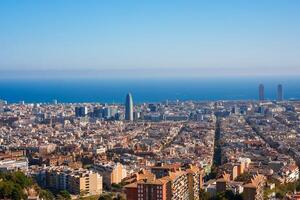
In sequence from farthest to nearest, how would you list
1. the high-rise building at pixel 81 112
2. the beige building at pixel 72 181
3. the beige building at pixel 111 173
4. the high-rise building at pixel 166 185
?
1. the high-rise building at pixel 81 112
2. the beige building at pixel 111 173
3. the beige building at pixel 72 181
4. the high-rise building at pixel 166 185

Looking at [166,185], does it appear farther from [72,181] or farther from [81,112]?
[81,112]

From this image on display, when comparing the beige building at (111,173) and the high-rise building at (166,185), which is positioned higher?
the high-rise building at (166,185)

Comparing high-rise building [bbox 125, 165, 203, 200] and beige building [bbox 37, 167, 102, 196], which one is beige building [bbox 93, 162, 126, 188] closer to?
beige building [bbox 37, 167, 102, 196]

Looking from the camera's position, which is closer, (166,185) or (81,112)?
(166,185)

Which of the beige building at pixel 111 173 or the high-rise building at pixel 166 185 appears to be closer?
the high-rise building at pixel 166 185

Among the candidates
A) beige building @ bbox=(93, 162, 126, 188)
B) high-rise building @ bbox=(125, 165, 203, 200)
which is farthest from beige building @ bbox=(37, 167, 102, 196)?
high-rise building @ bbox=(125, 165, 203, 200)

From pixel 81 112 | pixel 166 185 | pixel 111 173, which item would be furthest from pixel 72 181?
pixel 81 112

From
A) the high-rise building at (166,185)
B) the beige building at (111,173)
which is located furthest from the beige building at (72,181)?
the high-rise building at (166,185)

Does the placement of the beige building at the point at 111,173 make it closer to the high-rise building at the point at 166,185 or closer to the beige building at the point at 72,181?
the beige building at the point at 72,181

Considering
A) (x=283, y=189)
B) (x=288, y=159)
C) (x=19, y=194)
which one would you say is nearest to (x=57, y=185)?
(x=19, y=194)

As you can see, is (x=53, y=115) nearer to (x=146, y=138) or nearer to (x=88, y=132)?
(x=88, y=132)

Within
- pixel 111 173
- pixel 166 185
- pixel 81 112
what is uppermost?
pixel 166 185
